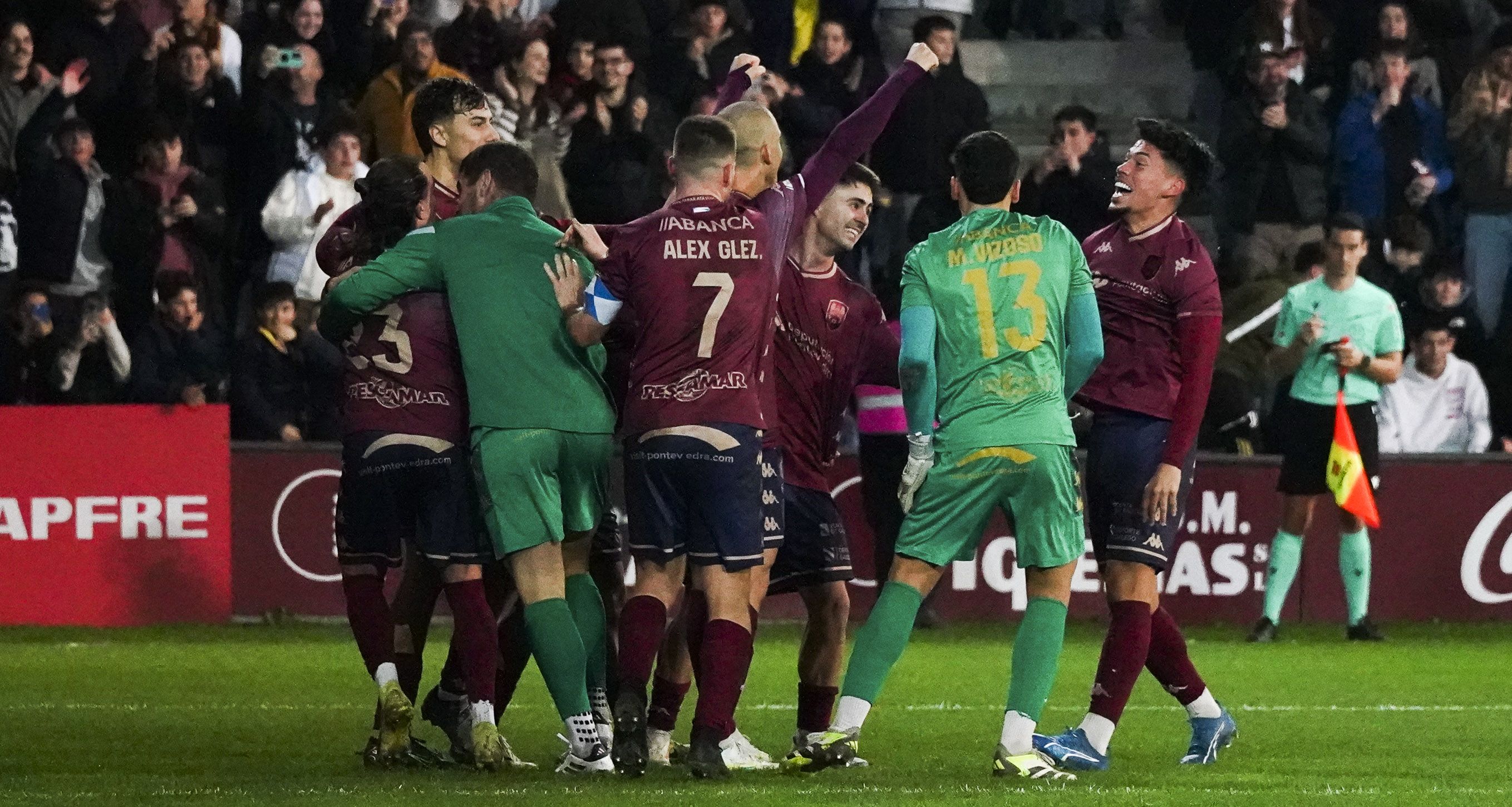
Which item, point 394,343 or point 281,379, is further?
point 281,379

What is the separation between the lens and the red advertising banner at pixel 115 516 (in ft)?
42.8

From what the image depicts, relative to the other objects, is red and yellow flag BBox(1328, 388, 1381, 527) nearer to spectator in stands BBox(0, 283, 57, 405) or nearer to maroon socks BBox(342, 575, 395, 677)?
maroon socks BBox(342, 575, 395, 677)

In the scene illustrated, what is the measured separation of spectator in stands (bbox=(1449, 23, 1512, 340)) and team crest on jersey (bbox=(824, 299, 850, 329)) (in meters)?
8.87

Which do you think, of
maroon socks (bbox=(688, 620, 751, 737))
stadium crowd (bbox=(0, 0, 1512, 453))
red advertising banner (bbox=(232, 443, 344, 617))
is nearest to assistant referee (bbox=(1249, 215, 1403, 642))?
stadium crowd (bbox=(0, 0, 1512, 453))

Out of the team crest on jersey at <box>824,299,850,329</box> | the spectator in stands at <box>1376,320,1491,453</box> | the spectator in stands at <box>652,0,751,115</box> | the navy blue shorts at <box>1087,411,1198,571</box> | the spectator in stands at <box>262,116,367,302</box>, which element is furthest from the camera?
the spectator in stands at <box>652,0,751,115</box>

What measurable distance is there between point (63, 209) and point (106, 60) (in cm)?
122

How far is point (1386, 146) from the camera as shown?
52.7ft

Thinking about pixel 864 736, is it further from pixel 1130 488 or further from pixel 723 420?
pixel 723 420

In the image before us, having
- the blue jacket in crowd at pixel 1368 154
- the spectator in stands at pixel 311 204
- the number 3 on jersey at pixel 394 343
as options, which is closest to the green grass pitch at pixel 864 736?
the number 3 on jersey at pixel 394 343

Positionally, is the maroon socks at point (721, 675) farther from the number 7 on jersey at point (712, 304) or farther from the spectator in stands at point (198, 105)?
the spectator in stands at point (198, 105)

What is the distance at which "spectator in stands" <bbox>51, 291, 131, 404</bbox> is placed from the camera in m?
14.0

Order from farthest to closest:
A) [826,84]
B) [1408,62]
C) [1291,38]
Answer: [1408,62]
[1291,38]
[826,84]

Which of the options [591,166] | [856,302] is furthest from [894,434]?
[856,302]

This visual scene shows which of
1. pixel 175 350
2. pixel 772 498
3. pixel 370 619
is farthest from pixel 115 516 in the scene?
pixel 772 498
